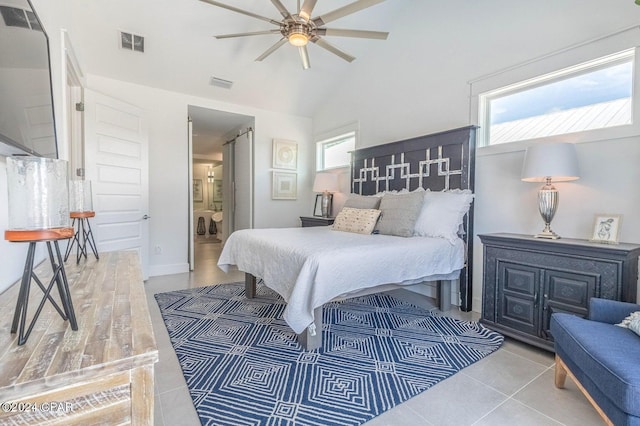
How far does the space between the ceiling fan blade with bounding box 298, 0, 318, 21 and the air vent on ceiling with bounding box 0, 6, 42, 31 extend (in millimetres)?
1883

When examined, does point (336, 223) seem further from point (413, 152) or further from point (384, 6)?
point (384, 6)

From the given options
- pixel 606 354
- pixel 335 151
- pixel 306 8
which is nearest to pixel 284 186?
pixel 335 151

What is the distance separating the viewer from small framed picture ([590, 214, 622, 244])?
2.12 meters

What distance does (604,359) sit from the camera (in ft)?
4.32

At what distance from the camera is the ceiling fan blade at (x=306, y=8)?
2.59m

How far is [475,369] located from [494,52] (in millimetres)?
2895

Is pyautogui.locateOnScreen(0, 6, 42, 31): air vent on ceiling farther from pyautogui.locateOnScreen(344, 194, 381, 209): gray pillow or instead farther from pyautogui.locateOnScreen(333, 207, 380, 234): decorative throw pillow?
pyautogui.locateOnScreen(344, 194, 381, 209): gray pillow

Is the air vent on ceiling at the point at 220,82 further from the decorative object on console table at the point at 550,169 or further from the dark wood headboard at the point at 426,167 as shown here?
the decorative object on console table at the point at 550,169

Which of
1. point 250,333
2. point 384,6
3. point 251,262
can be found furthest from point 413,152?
point 250,333

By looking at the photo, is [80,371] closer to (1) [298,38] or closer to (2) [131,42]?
(1) [298,38]

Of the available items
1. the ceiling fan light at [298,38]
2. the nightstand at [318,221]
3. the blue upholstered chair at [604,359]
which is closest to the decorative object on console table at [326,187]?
the nightstand at [318,221]

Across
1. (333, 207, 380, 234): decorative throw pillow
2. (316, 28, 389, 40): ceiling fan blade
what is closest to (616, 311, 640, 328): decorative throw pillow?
(333, 207, 380, 234): decorative throw pillow

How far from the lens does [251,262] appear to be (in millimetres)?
2842

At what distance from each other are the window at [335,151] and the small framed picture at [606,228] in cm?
312
